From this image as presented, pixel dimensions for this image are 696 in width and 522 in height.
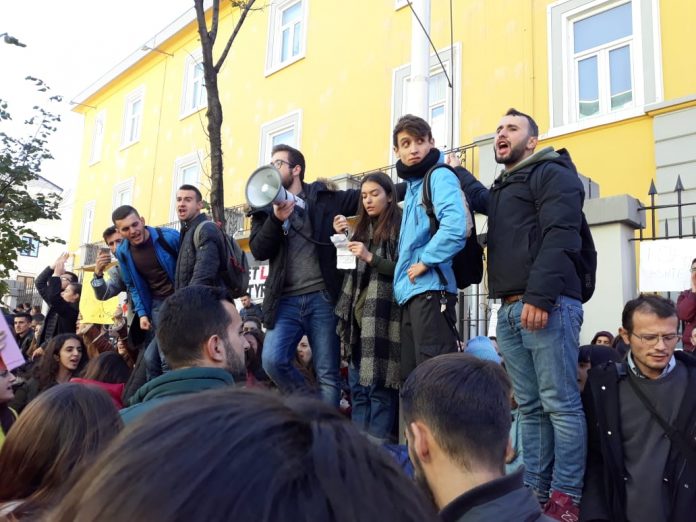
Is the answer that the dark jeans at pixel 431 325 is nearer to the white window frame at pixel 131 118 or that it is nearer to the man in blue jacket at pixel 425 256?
the man in blue jacket at pixel 425 256

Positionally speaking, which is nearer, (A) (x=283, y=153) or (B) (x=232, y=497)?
(B) (x=232, y=497)

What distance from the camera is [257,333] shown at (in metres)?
5.83

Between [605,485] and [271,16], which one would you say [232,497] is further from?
[271,16]

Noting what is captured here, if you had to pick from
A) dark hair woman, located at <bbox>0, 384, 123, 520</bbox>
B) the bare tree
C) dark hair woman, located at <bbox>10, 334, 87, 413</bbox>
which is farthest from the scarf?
dark hair woman, located at <bbox>10, 334, 87, 413</bbox>

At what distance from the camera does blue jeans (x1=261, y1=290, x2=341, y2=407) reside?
405 cm

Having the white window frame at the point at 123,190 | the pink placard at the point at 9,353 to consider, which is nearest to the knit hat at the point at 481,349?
the pink placard at the point at 9,353

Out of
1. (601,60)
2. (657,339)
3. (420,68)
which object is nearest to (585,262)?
(657,339)

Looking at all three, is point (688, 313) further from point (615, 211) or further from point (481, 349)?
point (481, 349)

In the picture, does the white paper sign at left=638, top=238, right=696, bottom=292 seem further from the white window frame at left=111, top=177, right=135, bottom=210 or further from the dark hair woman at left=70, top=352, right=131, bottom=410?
the white window frame at left=111, top=177, right=135, bottom=210

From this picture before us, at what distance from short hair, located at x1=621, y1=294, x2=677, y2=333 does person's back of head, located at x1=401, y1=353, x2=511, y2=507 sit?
4.80 ft

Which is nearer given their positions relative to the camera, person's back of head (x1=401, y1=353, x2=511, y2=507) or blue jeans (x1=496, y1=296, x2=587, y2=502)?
person's back of head (x1=401, y1=353, x2=511, y2=507)

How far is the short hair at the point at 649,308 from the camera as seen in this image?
3.32 metres

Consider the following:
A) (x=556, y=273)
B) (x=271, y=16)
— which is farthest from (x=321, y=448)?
(x=271, y=16)

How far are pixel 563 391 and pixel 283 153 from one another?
2483 millimetres
